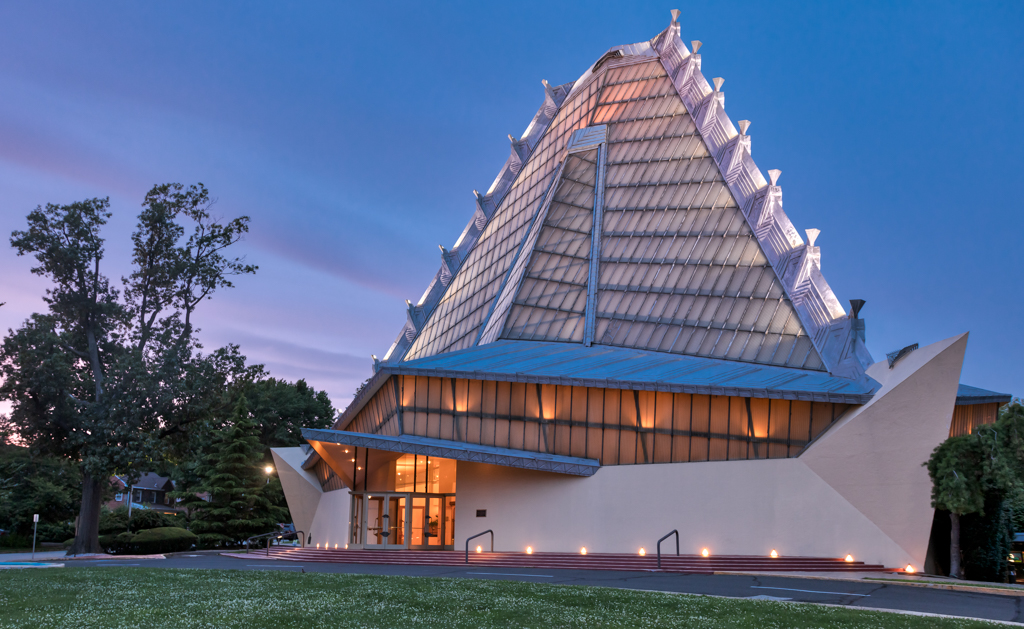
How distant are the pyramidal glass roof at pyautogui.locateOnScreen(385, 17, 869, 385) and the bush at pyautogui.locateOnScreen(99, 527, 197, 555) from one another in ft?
57.6

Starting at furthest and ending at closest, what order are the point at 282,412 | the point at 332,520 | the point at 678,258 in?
A: the point at 282,412, the point at 332,520, the point at 678,258

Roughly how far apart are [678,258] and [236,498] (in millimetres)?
38429

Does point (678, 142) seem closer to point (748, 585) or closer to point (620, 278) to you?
point (620, 278)

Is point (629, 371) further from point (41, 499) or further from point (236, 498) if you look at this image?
point (41, 499)

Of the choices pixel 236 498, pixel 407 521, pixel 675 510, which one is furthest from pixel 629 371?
pixel 236 498

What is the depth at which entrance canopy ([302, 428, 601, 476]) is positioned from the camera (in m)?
30.1

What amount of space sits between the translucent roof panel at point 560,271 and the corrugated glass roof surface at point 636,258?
64mm

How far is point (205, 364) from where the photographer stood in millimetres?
41562

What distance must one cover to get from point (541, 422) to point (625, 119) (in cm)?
2385

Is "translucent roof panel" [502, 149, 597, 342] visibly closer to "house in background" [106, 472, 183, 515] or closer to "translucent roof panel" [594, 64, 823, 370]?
"translucent roof panel" [594, 64, 823, 370]

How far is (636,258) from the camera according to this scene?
4078cm

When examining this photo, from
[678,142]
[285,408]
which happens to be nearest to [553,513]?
[678,142]

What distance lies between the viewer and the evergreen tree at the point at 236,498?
56219 millimetres

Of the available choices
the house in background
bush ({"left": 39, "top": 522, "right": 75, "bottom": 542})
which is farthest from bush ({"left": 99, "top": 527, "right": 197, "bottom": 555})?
the house in background
